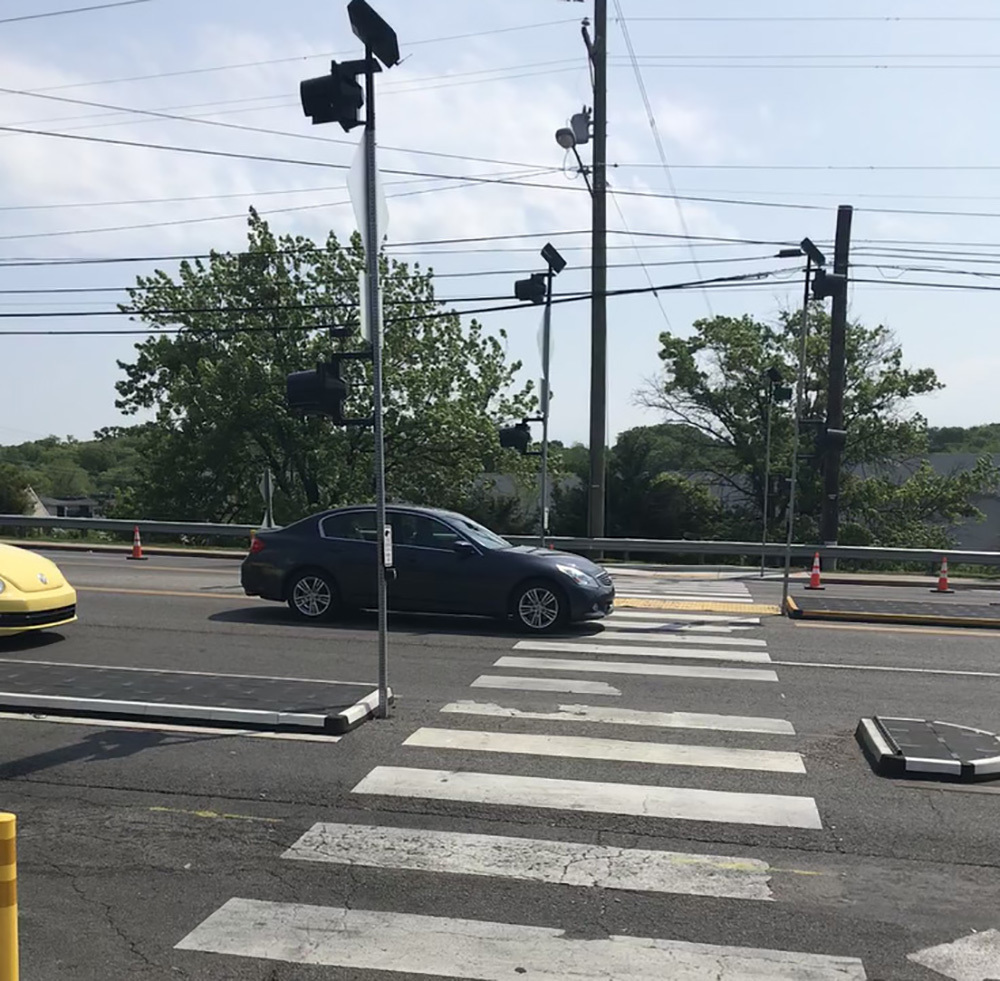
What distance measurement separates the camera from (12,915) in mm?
3018

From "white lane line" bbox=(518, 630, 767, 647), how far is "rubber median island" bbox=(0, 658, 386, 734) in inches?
148

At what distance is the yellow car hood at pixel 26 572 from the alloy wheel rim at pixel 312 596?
292 centimetres

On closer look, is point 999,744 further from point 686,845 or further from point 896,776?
point 686,845

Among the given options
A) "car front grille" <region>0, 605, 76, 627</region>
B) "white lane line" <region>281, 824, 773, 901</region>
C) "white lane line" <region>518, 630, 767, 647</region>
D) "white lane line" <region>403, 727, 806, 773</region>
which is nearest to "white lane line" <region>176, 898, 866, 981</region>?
"white lane line" <region>281, 824, 773, 901</region>

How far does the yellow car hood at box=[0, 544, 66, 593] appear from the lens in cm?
1062

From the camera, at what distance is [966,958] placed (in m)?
4.09

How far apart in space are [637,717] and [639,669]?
2.03 meters

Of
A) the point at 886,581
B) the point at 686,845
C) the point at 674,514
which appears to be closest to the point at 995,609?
the point at 886,581

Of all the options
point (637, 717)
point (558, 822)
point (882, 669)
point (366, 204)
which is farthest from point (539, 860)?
point (882, 669)

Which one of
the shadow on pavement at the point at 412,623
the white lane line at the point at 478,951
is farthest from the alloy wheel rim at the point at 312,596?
the white lane line at the point at 478,951

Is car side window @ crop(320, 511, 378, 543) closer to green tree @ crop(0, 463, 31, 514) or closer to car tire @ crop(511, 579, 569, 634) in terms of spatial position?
car tire @ crop(511, 579, 569, 634)

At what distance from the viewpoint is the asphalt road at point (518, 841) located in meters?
4.14

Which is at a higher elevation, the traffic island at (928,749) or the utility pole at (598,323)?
the utility pole at (598,323)

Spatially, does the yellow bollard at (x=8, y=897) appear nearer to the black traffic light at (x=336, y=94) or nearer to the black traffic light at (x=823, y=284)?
the black traffic light at (x=336, y=94)
